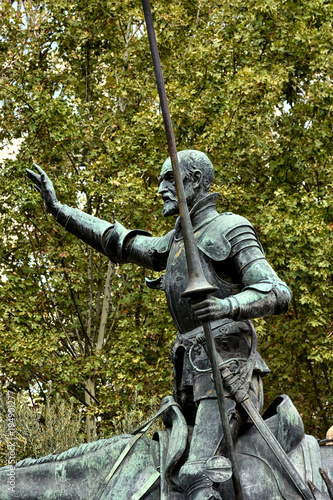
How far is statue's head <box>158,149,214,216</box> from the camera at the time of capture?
17.4ft

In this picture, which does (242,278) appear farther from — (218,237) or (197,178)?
(197,178)

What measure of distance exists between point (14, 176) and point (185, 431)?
1230cm

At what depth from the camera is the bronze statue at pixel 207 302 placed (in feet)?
15.0

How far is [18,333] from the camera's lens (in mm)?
15070

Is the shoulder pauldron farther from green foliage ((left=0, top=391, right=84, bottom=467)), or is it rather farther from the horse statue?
green foliage ((left=0, top=391, right=84, bottom=467))

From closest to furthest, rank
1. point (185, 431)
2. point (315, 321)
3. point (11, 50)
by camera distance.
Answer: point (185, 431)
point (315, 321)
point (11, 50)

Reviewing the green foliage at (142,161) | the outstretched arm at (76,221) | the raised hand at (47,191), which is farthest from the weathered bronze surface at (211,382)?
the green foliage at (142,161)

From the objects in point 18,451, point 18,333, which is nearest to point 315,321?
point 18,333

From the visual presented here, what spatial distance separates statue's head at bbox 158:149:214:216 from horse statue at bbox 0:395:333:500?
1.26 metres

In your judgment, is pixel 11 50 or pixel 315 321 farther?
pixel 11 50

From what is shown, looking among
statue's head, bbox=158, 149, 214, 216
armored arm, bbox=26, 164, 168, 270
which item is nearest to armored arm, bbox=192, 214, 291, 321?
statue's head, bbox=158, 149, 214, 216

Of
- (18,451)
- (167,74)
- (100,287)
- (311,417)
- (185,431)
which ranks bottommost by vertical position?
(185,431)

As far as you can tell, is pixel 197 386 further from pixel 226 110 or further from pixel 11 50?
pixel 11 50

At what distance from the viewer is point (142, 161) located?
1612 centimetres
